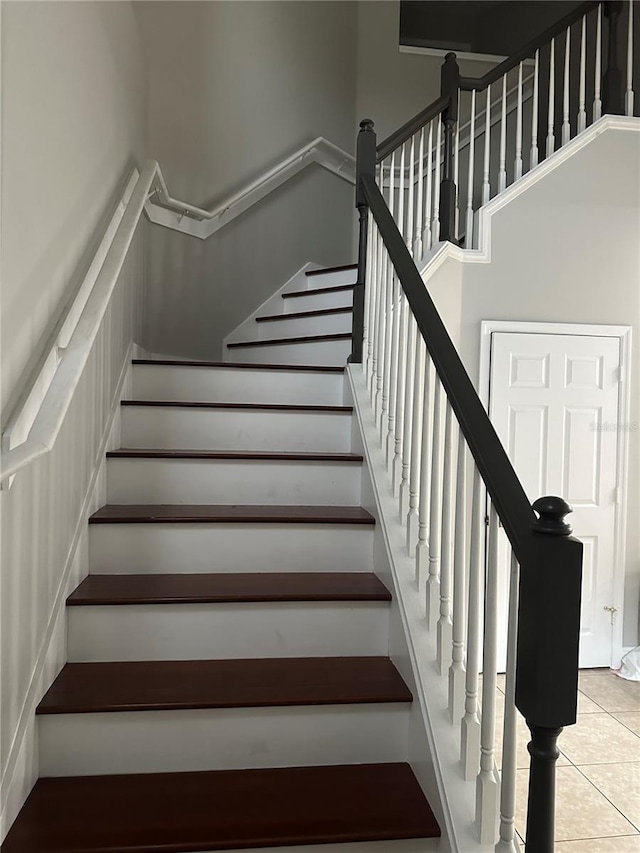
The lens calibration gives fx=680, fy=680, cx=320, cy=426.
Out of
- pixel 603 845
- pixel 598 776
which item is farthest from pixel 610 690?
pixel 603 845

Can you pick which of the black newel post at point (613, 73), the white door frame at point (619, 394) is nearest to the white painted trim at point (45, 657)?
the white door frame at point (619, 394)

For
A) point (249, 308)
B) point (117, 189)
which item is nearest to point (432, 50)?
point (249, 308)

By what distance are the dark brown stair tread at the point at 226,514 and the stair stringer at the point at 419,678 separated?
4.6 inches

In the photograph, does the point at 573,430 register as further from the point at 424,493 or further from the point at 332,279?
the point at 424,493

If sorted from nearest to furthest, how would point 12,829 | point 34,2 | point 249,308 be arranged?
point 12,829 → point 34,2 → point 249,308

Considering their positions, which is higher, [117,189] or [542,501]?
[117,189]

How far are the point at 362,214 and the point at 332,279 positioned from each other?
146 cm

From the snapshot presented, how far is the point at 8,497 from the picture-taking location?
4.65ft

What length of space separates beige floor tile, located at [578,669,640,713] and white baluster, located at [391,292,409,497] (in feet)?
6.82

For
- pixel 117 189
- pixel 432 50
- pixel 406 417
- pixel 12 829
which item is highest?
pixel 432 50

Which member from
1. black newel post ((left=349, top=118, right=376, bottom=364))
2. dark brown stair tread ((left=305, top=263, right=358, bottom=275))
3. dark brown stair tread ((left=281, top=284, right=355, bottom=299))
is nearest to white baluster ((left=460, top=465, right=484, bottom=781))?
black newel post ((left=349, top=118, right=376, bottom=364))

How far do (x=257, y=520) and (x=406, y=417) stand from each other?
1.88 ft

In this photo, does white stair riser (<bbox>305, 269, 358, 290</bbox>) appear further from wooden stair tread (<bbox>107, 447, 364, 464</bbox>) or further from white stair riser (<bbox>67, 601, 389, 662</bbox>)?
white stair riser (<bbox>67, 601, 389, 662</bbox>)

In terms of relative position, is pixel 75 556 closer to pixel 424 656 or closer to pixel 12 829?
pixel 12 829
